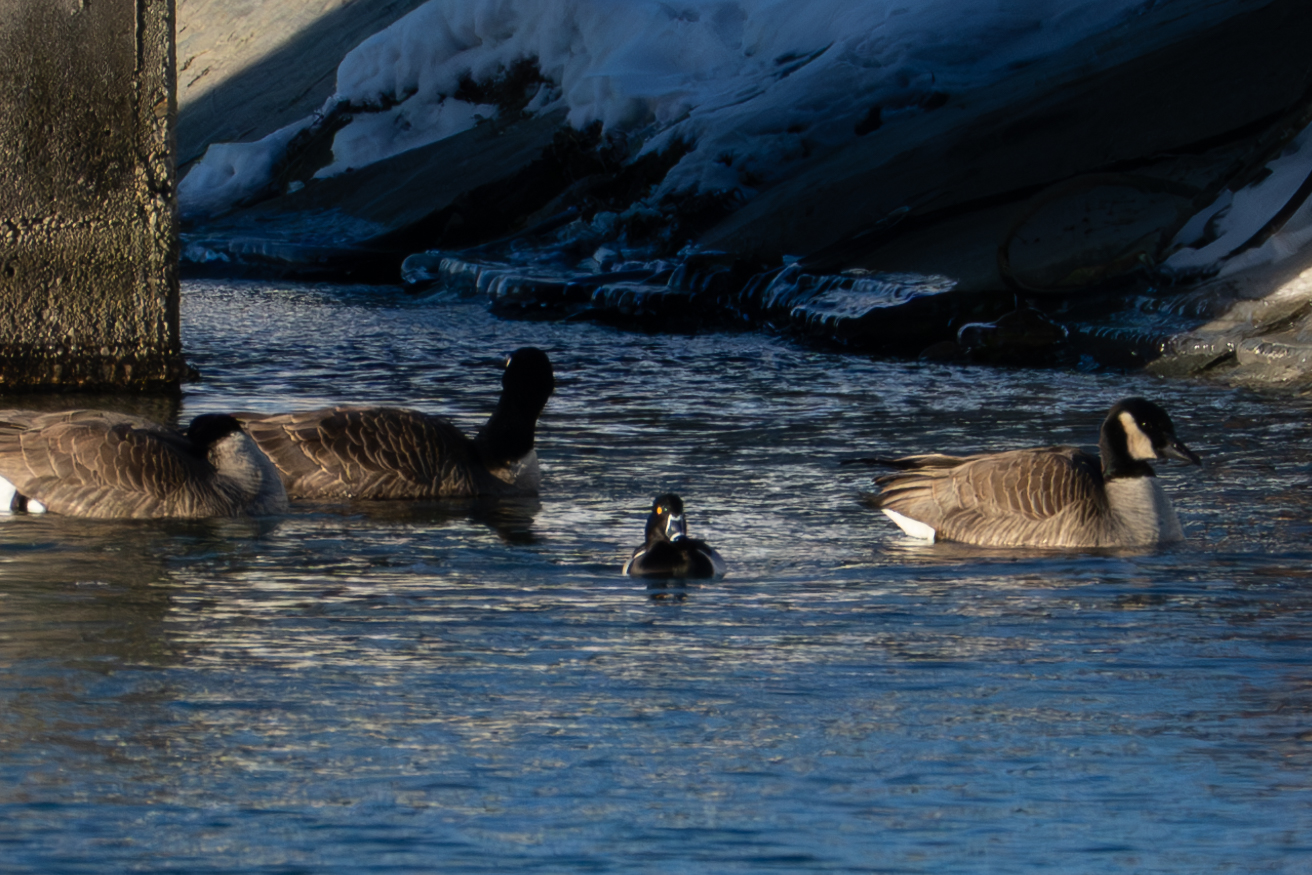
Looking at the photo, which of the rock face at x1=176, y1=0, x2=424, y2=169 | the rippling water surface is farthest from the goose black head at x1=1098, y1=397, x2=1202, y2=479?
the rock face at x1=176, y1=0, x2=424, y2=169

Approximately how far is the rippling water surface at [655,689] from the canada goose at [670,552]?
0.14m

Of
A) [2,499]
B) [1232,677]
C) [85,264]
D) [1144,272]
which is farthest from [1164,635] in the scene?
[1144,272]

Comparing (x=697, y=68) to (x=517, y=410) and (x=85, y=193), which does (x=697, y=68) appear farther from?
(x=517, y=410)

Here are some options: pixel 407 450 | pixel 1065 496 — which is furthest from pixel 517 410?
pixel 1065 496

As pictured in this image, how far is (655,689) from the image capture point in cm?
636

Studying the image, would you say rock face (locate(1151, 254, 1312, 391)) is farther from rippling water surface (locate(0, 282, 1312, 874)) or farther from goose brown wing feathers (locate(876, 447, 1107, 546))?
goose brown wing feathers (locate(876, 447, 1107, 546))

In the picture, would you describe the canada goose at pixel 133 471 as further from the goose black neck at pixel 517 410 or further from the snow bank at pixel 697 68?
the snow bank at pixel 697 68

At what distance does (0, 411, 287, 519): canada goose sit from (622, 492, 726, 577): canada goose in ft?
7.68

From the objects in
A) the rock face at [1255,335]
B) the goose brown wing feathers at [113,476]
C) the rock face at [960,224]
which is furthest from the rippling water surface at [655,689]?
the rock face at [960,224]

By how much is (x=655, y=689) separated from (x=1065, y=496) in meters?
3.29

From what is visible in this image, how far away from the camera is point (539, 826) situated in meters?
5.05

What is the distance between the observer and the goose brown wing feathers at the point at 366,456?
10.2 meters

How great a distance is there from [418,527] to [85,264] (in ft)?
18.4

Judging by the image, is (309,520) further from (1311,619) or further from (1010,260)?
(1010,260)
